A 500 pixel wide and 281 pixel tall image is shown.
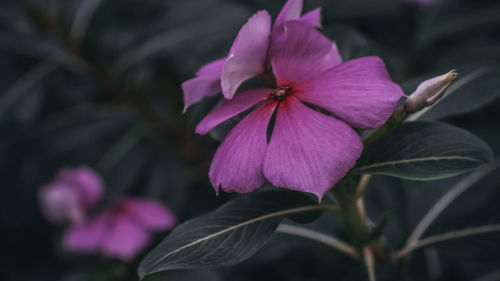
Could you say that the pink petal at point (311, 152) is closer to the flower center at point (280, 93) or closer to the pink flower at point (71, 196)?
the flower center at point (280, 93)

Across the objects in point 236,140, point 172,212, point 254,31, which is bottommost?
point 172,212

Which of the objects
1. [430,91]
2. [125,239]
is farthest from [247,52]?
[125,239]

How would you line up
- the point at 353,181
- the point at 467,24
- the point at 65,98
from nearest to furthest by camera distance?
the point at 353,181
the point at 467,24
the point at 65,98

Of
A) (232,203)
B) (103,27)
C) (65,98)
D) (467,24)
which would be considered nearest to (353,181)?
(232,203)

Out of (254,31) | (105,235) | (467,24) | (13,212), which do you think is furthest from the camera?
(13,212)

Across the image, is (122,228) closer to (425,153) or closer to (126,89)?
(126,89)

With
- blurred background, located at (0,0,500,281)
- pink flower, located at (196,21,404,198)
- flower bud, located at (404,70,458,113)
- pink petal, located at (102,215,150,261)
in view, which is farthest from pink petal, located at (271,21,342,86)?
pink petal, located at (102,215,150,261)

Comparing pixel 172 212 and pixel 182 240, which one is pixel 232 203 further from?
pixel 172 212

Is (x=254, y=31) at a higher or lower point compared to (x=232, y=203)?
higher

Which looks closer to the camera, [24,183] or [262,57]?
[262,57]
